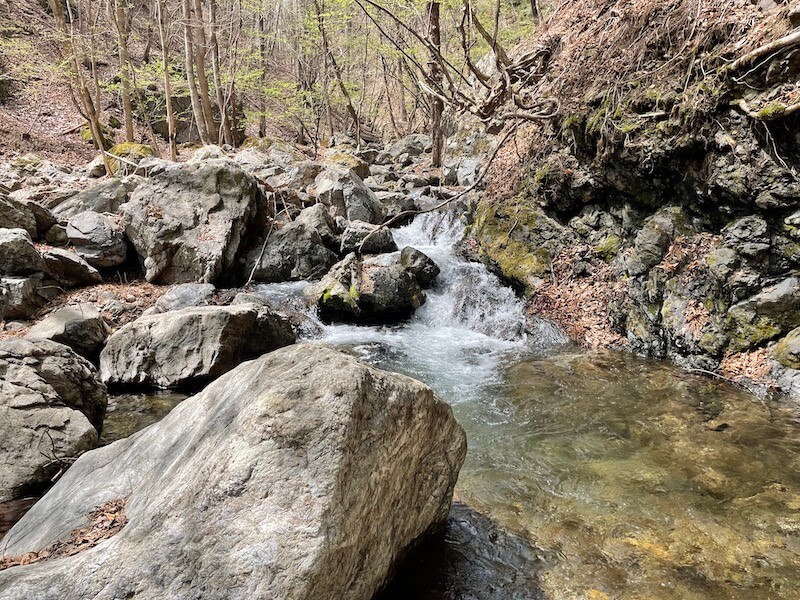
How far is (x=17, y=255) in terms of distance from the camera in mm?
8586

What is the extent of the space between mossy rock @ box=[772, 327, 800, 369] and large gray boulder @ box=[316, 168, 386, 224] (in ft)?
35.7

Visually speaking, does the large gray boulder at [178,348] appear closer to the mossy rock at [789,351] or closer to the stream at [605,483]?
the stream at [605,483]

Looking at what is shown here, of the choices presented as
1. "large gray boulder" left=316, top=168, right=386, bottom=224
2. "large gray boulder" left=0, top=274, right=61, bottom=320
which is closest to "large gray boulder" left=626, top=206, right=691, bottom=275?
"large gray boulder" left=316, top=168, right=386, bottom=224

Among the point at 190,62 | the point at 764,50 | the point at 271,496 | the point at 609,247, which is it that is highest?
the point at 190,62

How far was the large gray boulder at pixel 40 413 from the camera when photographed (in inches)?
169

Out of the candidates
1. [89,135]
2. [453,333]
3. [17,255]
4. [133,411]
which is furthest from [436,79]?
[89,135]

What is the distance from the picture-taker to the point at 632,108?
8078mm

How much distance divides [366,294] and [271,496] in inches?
323

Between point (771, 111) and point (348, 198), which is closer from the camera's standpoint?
point (771, 111)

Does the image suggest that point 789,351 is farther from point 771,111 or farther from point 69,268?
point 69,268

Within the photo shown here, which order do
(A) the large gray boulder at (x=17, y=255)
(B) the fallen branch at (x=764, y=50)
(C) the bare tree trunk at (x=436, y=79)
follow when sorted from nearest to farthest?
1. (B) the fallen branch at (x=764, y=50)
2. (A) the large gray boulder at (x=17, y=255)
3. (C) the bare tree trunk at (x=436, y=79)

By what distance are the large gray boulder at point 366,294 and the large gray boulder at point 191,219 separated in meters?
2.69

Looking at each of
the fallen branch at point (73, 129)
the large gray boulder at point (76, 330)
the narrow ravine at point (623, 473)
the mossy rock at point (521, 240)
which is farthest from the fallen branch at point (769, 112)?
the fallen branch at point (73, 129)

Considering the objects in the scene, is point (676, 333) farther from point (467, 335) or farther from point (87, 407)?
point (87, 407)
